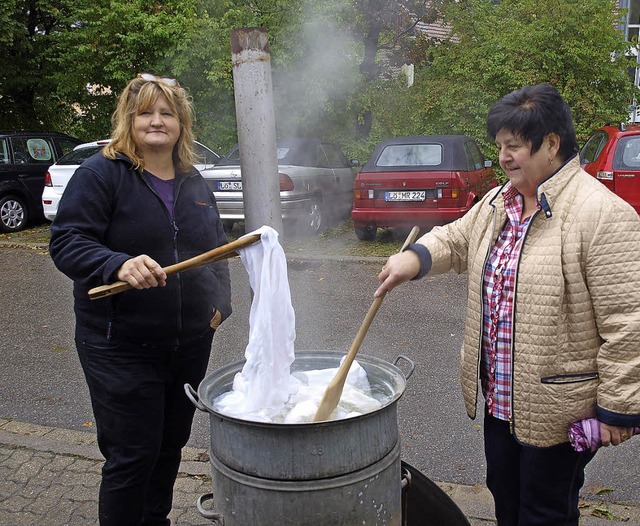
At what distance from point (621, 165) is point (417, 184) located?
2.48 meters

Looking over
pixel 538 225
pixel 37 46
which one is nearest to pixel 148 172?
pixel 538 225

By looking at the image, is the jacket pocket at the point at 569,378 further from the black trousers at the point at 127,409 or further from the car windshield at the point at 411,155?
the car windshield at the point at 411,155

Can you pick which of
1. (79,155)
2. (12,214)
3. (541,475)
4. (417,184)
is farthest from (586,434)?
(12,214)

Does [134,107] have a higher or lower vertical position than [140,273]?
A: higher

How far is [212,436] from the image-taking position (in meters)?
2.19

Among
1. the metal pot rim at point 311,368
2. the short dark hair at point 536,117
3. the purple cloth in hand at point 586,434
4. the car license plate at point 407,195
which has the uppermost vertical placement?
the short dark hair at point 536,117

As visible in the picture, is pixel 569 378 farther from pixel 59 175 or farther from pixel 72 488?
pixel 59 175

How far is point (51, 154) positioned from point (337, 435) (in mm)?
11768

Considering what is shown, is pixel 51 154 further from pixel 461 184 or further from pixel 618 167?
pixel 618 167

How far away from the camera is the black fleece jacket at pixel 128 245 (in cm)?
228

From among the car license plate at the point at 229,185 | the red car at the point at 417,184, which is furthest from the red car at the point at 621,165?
the car license plate at the point at 229,185

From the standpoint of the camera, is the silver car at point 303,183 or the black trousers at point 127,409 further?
the silver car at point 303,183

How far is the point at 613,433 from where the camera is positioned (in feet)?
6.57

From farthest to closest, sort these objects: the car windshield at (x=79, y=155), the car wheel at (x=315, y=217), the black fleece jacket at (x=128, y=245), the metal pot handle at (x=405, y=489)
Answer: the car windshield at (x=79, y=155), the car wheel at (x=315, y=217), the metal pot handle at (x=405, y=489), the black fleece jacket at (x=128, y=245)
